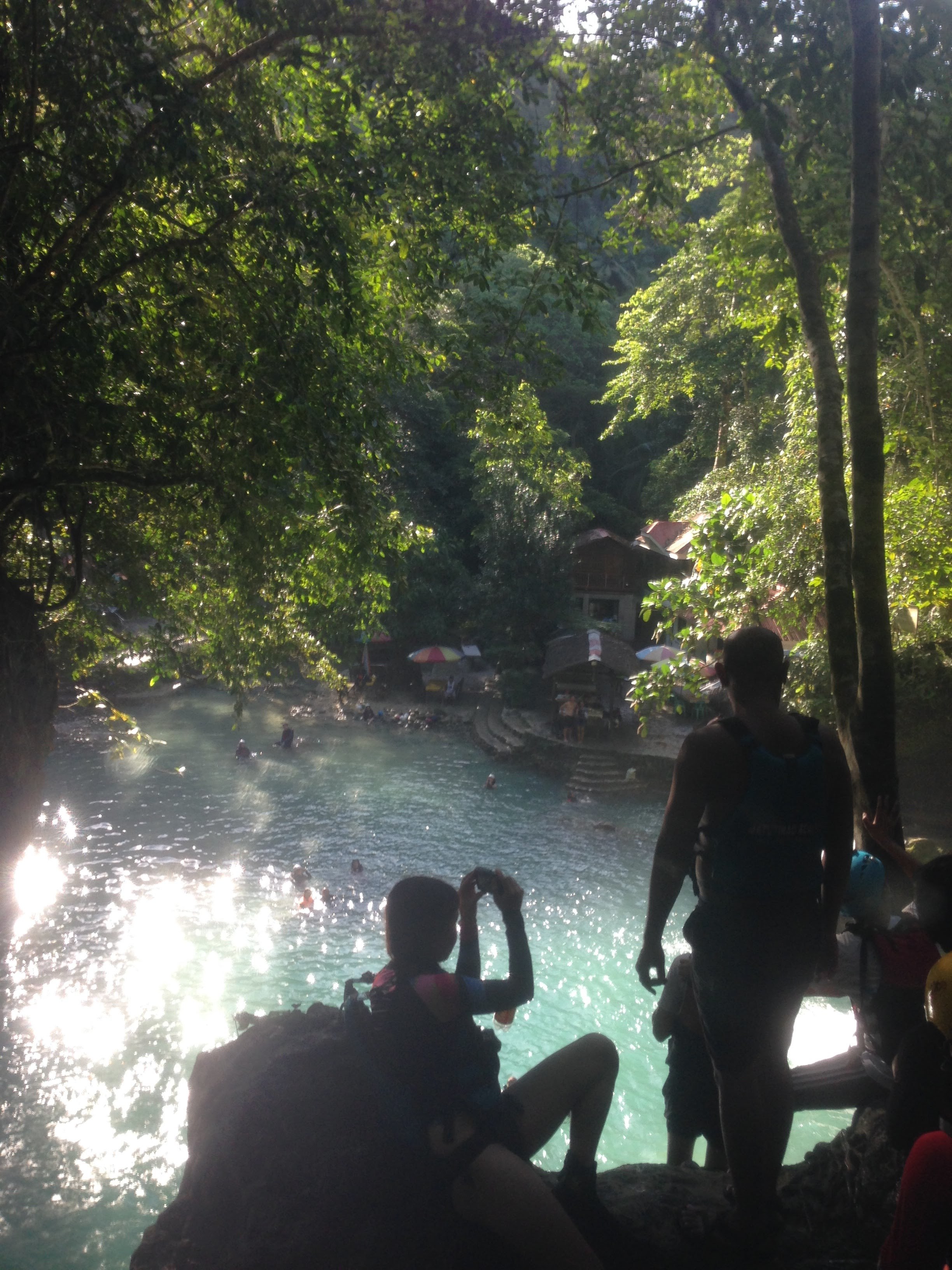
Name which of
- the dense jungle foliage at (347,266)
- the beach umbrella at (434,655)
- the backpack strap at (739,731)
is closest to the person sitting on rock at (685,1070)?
the backpack strap at (739,731)

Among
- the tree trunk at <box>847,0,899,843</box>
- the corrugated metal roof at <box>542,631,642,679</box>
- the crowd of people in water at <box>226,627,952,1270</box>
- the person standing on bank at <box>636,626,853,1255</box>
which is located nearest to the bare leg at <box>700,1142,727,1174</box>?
the crowd of people in water at <box>226,627,952,1270</box>

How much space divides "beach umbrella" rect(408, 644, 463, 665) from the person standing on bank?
934 inches

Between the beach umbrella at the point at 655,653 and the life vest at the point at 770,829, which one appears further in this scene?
the beach umbrella at the point at 655,653

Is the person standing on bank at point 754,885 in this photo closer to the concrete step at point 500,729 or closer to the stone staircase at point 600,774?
the stone staircase at point 600,774

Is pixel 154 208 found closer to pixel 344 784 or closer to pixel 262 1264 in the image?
pixel 262 1264

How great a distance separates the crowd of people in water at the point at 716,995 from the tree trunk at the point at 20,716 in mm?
3234

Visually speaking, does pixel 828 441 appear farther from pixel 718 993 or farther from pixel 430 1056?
pixel 430 1056

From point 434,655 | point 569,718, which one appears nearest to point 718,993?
point 569,718

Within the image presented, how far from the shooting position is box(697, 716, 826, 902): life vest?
7.22 ft

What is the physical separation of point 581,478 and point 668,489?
2.92 m

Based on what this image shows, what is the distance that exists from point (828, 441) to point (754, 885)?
2.95 metres

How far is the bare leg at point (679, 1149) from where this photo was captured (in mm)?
3068

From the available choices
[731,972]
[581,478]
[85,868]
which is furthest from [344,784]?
[731,972]

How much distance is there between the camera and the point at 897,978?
2.54 meters
